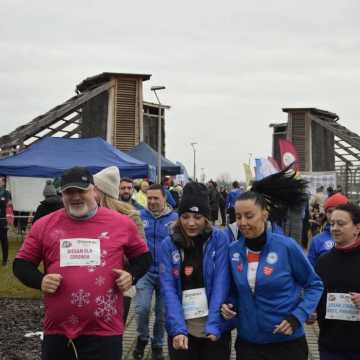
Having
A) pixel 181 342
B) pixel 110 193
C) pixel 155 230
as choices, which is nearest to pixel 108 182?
pixel 110 193

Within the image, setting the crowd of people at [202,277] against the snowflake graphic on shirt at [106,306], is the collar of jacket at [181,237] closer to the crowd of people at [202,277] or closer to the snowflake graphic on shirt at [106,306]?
the crowd of people at [202,277]

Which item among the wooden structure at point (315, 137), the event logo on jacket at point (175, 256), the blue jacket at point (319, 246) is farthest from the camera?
the wooden structure at point (315, 137)

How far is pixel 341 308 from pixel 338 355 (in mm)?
315

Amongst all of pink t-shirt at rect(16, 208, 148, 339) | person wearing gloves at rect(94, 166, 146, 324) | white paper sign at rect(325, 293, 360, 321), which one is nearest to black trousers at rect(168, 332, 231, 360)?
pink t-shirt at rect(16, 208, 148, 339)

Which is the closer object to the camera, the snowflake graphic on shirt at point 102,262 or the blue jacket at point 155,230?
the snowflake graphic on shirt at point 102,262

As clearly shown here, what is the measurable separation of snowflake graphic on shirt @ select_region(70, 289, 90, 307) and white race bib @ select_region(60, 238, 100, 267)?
0.56 ft

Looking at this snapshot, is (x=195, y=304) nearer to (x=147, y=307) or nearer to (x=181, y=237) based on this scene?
(x=181, y=237)

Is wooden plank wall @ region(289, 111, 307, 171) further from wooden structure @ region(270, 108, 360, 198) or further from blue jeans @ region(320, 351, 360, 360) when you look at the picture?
blue jeans @ region(320, 351, 360, 360)

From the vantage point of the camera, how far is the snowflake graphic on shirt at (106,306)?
3691mm

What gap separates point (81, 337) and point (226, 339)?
1.02 metres

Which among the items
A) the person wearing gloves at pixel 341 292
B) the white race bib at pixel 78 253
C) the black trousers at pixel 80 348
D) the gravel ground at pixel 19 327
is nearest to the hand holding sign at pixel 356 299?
the person wearing gloves at pixel 341 292

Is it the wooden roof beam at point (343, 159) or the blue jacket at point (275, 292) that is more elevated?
the wooden roof beam at point (343, 159)

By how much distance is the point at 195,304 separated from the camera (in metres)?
4.16

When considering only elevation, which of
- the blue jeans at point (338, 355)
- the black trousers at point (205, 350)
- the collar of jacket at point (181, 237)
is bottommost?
the blue jeans at point (338, 355)
